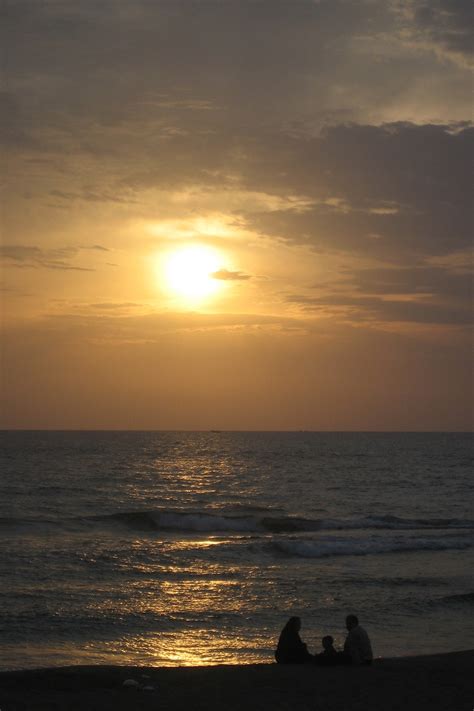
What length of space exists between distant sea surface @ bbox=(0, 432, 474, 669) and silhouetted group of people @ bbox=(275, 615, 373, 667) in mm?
1762

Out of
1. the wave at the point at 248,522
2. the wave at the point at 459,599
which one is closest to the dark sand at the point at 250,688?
the wave at the point at 459,599

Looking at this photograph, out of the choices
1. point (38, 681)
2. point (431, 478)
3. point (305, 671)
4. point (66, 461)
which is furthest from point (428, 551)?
point (66, 461)

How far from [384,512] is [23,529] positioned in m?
22.2

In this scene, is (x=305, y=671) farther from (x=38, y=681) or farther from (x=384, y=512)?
(x=384, y=512)

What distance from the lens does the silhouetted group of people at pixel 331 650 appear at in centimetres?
1428

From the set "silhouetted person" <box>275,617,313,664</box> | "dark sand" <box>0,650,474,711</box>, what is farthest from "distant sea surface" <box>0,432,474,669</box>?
"dark sand" <box>0,650,474,711</box>

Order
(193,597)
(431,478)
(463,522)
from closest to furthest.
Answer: (193,597) < (463,522) < (431,478)

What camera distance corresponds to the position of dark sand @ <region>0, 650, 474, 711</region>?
11625 mm

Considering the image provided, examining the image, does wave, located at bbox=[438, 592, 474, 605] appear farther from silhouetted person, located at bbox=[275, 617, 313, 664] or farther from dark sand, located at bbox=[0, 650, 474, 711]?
silhouetted person, located at bbox=[275, 617, 313, 664]

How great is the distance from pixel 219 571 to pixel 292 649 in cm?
1223

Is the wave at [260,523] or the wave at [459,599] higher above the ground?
the wave at [260,523]

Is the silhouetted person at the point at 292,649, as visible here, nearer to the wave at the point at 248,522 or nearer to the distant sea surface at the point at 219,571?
the distant sea surface at the point at 219,571

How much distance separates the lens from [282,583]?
80.3 ft

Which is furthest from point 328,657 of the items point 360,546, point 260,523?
point 260,523
